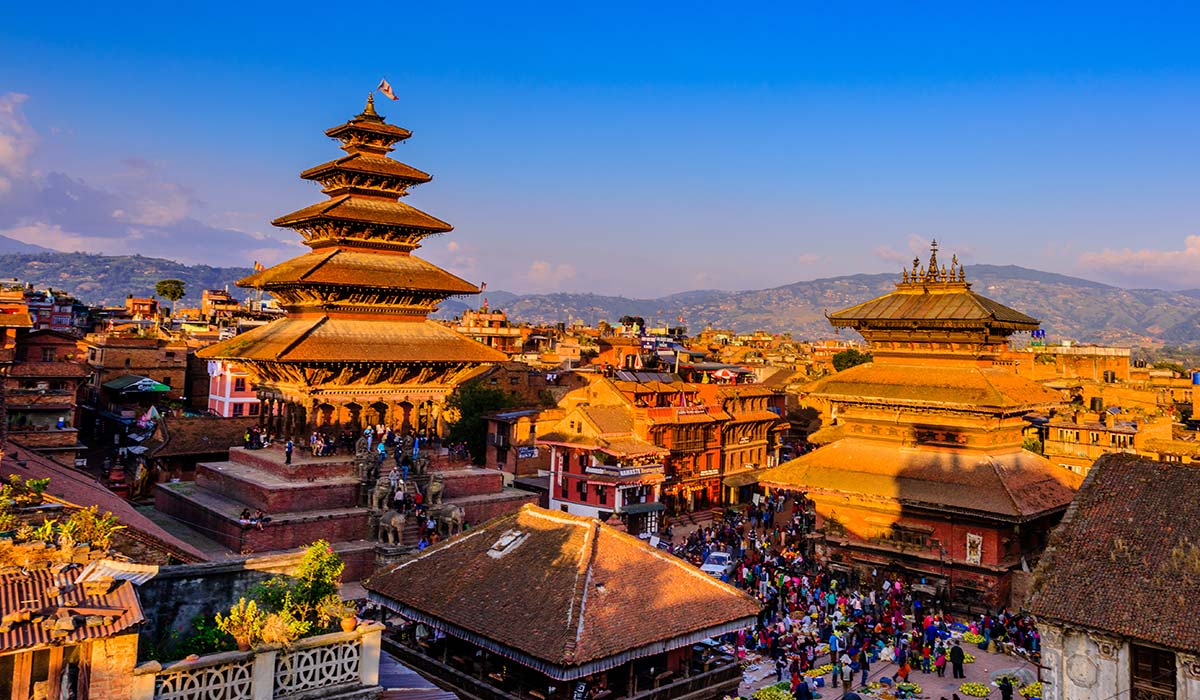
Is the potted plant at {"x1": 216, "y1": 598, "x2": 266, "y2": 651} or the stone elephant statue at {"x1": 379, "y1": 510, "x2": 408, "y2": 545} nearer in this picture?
the potted plant at {"x1": 216, "y1": 598, "x2": 266, "y2": 651}

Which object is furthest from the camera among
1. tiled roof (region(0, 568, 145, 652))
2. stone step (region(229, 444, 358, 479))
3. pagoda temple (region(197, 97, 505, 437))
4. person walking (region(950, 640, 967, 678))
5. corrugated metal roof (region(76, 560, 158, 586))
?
pagoda temple (region(197, 97, 505, 437))

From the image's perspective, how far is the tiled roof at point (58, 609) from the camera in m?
8.78

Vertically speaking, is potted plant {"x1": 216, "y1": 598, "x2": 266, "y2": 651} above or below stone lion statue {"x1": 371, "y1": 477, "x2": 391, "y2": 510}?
above

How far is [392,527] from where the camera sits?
3031 cm

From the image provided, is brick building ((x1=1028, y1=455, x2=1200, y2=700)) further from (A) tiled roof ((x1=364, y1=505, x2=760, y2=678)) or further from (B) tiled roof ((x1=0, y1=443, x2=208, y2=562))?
(B) tiled roof ((x1=0, y1=443, x2=208, y2=562))

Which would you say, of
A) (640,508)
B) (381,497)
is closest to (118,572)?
(381,497)

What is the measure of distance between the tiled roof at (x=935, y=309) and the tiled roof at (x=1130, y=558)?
12884 mm

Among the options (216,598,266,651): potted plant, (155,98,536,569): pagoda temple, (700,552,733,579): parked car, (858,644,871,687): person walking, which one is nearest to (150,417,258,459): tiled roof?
(155,98,536,569): pagoda temple

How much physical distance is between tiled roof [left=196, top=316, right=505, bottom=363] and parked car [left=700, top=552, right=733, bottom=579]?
44.3ft

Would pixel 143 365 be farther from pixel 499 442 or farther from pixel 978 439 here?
pixel 978 439

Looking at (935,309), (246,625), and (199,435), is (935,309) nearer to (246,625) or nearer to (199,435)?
(246,625)

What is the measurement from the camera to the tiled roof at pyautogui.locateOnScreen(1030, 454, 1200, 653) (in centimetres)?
1493

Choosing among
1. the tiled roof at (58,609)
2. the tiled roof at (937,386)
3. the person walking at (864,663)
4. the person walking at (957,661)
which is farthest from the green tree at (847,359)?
the tiled roof at (58,609)

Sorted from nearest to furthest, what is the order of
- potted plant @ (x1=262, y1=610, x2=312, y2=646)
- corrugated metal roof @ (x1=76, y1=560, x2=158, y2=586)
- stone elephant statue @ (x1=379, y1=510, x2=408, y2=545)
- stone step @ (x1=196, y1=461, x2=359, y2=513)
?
corrugated metal roof @ (x1=76, y1=560, x2=158, y2=586) < potted plant @ (x1=262, y1=610, x2=312, y2=646) < stone elephant statue @ (x1=379, y1=510, x2=408, y2=545) < stone step @ (x1=196, y1=461, x2=359, y2=513)
